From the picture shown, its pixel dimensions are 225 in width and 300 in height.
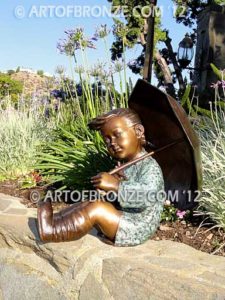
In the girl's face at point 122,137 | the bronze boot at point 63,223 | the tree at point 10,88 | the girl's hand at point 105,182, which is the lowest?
the tree at point 10,88

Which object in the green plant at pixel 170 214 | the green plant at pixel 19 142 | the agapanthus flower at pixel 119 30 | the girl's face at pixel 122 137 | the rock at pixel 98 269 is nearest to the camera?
the rock at pixel 98 269

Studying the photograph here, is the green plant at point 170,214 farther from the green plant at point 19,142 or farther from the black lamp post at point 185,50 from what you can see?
the black lamp post at point 185,50

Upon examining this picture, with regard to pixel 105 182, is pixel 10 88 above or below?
below

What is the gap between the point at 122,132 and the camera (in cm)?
209

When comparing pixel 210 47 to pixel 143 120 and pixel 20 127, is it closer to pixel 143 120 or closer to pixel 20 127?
pixel 20 127

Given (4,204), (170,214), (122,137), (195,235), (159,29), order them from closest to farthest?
(122,137) < (195,235) < (170,214) < (4,204) < (159,29)

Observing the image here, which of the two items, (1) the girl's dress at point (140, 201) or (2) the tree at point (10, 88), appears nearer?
(1) the girl's dress at point (140, 201)

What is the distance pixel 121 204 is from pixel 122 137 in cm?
32

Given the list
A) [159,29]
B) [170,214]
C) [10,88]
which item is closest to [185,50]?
[159,29]

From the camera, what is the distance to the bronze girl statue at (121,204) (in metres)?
2.02

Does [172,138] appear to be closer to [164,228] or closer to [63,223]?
[63,223]

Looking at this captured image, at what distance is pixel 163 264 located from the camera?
1.91 m

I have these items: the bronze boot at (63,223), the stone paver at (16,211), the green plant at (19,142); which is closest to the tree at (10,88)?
the green plant at (19,142)

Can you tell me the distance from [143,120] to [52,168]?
198 cm
